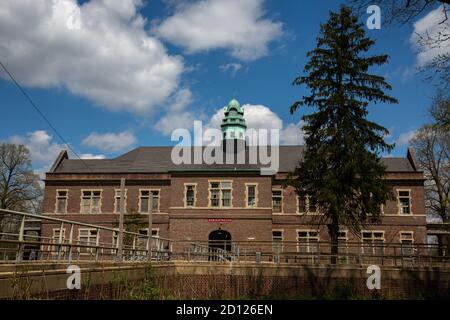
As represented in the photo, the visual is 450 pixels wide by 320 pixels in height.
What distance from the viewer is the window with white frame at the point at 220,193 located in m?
38.1

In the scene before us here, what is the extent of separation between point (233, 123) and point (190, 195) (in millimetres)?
12139

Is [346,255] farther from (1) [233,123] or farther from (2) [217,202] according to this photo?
(1) [233,123]

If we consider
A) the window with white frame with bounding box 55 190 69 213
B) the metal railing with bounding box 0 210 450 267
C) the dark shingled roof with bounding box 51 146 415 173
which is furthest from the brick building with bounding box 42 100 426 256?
the metal railing with bounding box 0 210 450 267

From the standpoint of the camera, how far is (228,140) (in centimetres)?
4553

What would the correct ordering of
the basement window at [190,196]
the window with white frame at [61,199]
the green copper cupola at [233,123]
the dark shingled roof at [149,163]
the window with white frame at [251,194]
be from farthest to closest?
the green copper cupola at [233,123]
the dark shingled roof at [149,163]
the window with white frame at [61,199]
the basement window at [190,196]
the window with white frame at [251,194]

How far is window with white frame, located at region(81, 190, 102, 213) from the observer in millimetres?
40844

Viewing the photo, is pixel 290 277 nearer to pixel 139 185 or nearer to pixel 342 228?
pixel 342 228

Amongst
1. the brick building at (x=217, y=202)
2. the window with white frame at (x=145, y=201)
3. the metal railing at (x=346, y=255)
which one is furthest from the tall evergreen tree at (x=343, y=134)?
the window with white frame at (x=145, y=201)

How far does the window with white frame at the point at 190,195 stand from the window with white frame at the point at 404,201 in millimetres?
17346

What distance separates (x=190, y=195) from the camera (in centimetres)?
3866

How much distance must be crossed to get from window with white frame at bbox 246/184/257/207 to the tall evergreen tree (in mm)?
10391

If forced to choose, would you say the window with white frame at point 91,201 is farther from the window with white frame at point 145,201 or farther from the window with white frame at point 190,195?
the window with white frame at point 190,195
